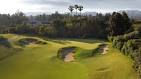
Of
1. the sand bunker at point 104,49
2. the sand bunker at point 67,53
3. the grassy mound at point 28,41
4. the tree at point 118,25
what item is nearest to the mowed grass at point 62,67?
the sand bunker at point 104,49

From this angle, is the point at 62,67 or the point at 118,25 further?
the point at 118,25

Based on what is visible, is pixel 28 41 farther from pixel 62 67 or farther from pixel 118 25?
pixel 62 67

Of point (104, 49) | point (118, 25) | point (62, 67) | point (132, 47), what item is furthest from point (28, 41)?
point (132, 47)

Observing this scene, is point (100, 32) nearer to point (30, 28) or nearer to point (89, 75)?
point (30, 28)

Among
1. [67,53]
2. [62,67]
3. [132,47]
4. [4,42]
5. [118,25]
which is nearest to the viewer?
[132,47]

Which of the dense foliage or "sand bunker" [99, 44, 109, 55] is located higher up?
the dense foliage

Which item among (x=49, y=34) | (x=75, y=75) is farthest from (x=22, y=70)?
(x=49, y=34)

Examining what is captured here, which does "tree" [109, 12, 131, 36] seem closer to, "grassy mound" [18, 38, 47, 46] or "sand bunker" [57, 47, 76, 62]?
"sand bunker" [57, 47, 76, 62]

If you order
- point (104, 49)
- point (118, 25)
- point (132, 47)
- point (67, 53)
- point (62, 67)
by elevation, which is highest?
point (118, 25)

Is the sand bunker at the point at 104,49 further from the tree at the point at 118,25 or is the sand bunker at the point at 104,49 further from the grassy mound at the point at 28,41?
the grassy mound at the point at 28,41

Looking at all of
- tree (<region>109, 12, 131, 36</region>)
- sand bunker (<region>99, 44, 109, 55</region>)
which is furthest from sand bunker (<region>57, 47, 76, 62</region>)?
tree (<region>109, 12, 131, 36</region>)
